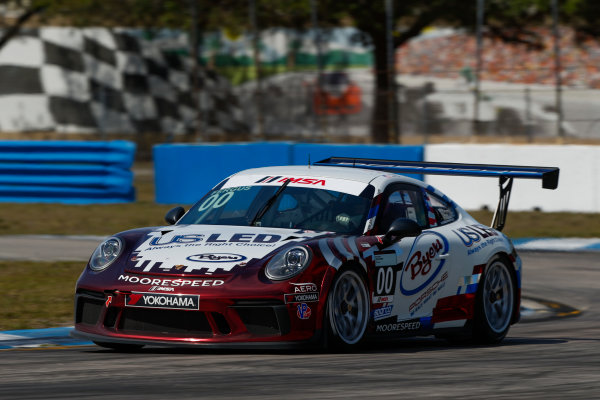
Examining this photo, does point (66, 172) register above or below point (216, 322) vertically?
below

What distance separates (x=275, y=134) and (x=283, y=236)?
20.5 meters

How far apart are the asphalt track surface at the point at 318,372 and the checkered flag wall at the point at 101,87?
20704mm

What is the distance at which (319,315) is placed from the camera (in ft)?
23.7

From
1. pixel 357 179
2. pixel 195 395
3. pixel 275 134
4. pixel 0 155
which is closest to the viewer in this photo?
pixel 195 395

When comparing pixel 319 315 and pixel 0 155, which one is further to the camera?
pixel 0 155

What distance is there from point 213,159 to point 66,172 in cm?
263

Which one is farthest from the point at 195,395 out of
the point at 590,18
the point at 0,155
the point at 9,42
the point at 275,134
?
the point at 9,42

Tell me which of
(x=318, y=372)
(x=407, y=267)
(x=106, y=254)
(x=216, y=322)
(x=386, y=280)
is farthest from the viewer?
(x=407, y=267)

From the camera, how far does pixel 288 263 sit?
7.31 meters

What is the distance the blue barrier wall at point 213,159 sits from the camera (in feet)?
65.9

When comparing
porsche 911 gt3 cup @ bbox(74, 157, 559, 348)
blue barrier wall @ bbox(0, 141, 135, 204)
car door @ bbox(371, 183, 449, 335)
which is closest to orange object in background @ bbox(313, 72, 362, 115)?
blue barrier wall @ bbox(0, 141, 135, 204)

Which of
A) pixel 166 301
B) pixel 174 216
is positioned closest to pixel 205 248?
pixel 166 301

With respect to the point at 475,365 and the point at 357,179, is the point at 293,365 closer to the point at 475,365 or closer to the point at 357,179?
the point at 475,365

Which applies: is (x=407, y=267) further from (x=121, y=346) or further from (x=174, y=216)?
(x=121, y=346)
